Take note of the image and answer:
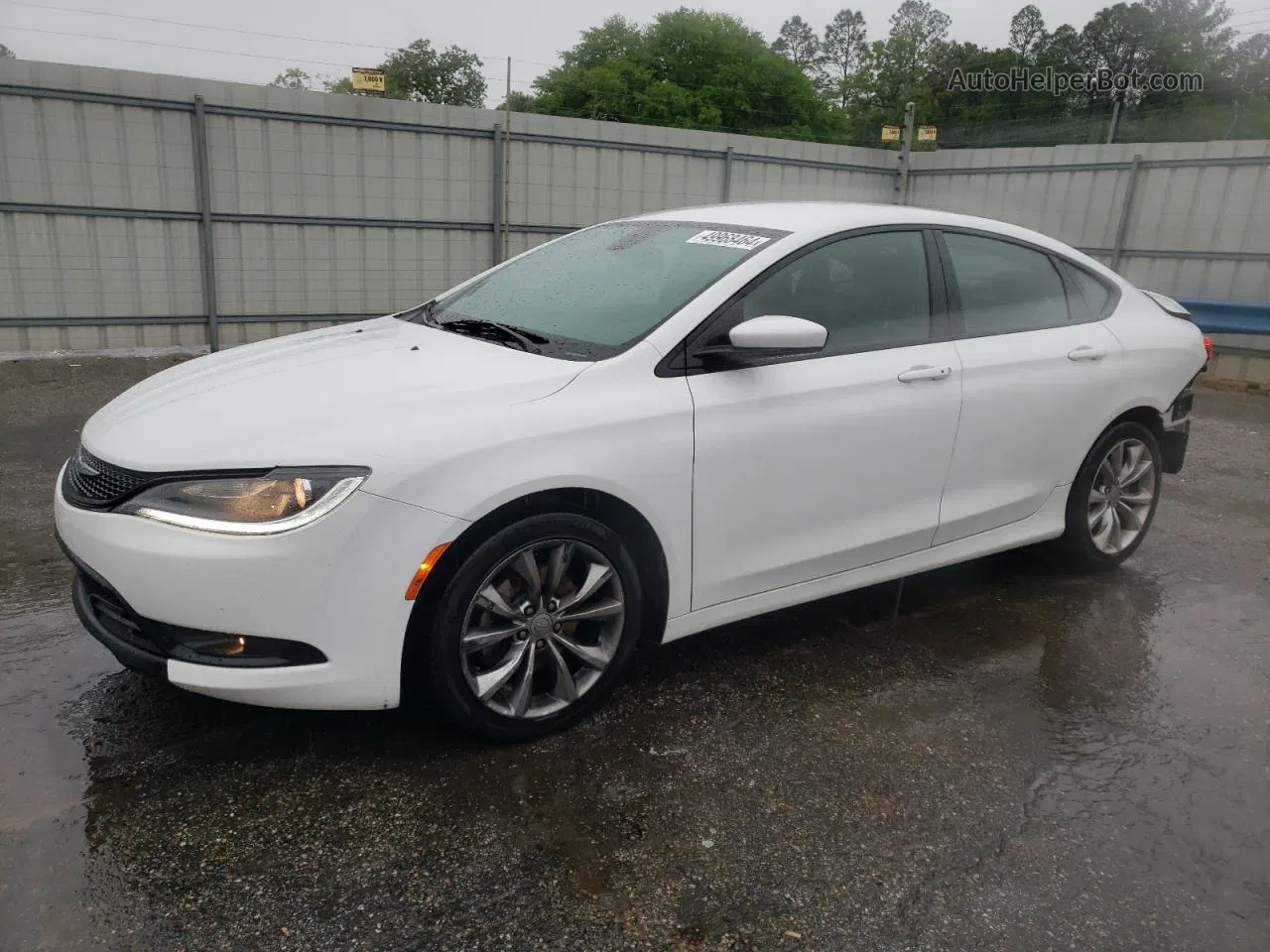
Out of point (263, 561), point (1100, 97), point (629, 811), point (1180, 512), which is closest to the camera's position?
point (263, 561)

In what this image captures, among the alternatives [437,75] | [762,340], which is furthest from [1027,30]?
[762,340]

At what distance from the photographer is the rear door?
377cm

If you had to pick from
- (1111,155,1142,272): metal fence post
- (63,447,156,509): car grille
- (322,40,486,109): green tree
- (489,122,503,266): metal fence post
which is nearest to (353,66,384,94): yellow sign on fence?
(489,122,503,266): metal fence post

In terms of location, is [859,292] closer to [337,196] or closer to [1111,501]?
[1111,501]

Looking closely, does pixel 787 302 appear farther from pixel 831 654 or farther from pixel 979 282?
pixel 831 654

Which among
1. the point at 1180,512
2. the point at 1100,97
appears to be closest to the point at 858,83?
the point at 1100,97

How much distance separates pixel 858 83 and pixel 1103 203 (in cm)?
5705

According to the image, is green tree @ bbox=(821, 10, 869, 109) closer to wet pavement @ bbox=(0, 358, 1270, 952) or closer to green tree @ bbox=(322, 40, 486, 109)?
green tree @ bbox=(322, 40, 486, 109)

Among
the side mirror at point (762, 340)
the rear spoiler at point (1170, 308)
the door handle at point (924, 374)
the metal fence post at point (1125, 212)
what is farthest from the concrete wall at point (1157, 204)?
the side mirror at point (762, 340)

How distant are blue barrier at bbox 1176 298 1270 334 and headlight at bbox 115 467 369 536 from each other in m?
10.5

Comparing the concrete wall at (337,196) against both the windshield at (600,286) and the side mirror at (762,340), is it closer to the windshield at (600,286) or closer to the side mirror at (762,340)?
the windshield at (600,286)

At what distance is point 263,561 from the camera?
7.92 feet

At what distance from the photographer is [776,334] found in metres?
3.02

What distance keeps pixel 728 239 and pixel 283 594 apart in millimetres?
1976
